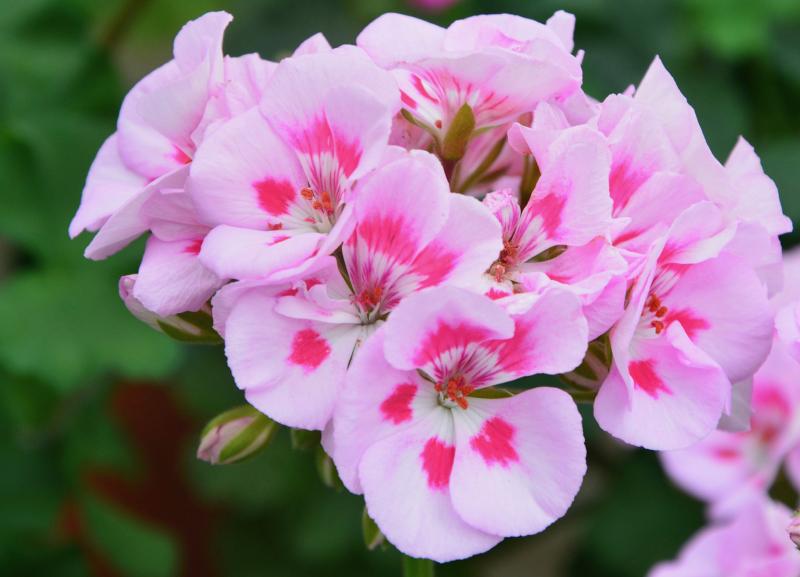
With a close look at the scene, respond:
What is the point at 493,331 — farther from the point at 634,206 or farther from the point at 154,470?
the point at 154,470

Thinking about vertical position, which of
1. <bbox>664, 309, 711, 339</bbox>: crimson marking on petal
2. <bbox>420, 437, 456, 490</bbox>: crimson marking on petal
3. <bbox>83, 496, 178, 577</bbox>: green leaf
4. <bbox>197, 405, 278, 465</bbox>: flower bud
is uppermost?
<bbox>664, 309, 711, 339</bbox>: crimson marking on petal

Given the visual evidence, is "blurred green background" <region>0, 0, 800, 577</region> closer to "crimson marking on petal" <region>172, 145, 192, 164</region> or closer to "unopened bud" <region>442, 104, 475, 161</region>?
"crimson marking on petal" <region>172, 145, 192, 164</region>

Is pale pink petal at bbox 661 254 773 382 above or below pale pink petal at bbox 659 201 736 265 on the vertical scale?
below

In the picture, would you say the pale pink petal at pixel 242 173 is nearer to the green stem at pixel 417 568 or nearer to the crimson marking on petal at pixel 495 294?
the crimson marking on petal at pixel 495 294

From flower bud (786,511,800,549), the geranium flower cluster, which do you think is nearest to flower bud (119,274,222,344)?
flower bud (786,511,800,549)

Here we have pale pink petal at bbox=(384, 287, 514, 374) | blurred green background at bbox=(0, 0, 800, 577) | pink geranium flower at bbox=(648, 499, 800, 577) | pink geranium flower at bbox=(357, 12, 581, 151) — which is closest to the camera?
pale pink petal at bbox=(384, 287, 514, 374)

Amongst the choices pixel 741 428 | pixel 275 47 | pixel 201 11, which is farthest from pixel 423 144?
pixel 201 11

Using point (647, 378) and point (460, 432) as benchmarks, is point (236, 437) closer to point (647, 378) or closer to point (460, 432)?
point (460, 432)

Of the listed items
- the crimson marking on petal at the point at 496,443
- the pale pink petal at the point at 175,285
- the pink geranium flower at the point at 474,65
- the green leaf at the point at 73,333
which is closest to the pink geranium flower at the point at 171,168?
the pale pink petal at the point at 175,285

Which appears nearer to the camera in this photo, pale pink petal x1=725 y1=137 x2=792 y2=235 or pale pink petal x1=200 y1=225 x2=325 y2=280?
pale pink petal x1=200 y1=225 x2=325 y2=280
